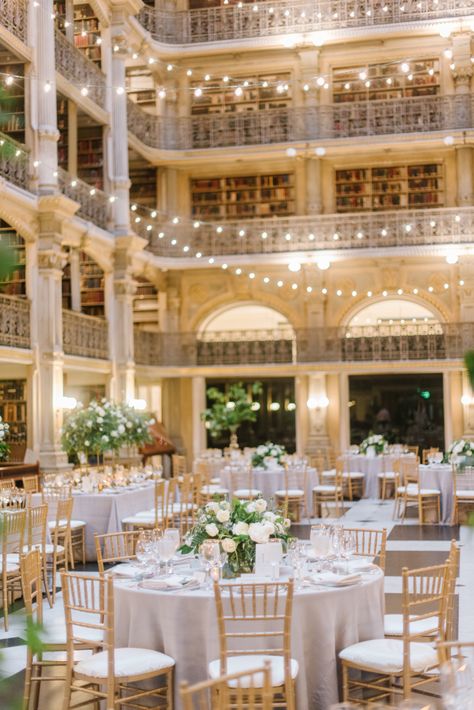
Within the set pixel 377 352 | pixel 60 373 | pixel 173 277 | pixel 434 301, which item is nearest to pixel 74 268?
pixel 60 373

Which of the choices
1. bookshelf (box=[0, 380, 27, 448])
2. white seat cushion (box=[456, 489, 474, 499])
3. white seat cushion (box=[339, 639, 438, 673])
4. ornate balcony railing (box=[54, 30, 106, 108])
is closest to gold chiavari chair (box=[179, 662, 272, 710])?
white seat cushion (box=[339, 639, 438, 673])

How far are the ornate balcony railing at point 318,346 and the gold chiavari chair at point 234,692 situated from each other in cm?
1587

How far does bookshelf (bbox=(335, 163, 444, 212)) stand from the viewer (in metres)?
21.3

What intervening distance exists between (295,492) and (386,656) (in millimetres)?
9254

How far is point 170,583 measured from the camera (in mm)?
5000

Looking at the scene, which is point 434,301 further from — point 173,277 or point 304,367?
point 173,277

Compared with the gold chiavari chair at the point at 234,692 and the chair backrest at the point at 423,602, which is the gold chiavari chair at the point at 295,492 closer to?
the chair backrest at the point at 423,602

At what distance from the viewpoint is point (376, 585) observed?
17.0 ft

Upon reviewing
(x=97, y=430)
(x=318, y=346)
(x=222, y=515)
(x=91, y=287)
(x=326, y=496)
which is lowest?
(x=326, y=496)

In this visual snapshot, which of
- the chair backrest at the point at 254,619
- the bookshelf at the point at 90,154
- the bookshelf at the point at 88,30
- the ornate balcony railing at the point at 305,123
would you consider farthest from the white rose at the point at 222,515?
the ornate balcony railing at the point at 305,123

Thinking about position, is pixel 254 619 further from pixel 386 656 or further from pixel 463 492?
pixel 463 492

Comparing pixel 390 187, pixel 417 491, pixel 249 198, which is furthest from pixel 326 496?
pixel 249 198

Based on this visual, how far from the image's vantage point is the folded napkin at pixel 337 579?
16.4 feet

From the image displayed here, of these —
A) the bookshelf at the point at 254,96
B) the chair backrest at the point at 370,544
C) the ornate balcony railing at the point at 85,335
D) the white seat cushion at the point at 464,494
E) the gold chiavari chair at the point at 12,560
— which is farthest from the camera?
the bookshelf at the point at 254,96
